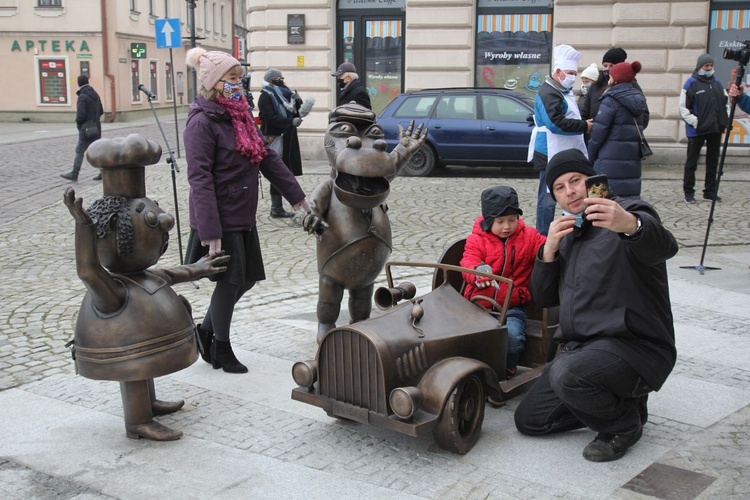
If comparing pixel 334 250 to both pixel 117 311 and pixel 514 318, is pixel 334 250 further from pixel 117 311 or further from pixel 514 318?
pixel 117 311

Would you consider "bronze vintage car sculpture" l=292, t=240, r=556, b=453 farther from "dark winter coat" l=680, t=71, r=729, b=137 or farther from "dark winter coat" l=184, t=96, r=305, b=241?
"dark winter coat" l=680, t=71, r=729, b=137

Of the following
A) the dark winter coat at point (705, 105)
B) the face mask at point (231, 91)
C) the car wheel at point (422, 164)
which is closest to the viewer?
the face mask at point (231, 91)

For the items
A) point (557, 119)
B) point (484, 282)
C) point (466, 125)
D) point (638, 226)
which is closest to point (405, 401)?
point (484, 282)

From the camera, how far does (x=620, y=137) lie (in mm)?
9289

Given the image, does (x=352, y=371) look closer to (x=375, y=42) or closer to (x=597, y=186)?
(x=597, y=186)

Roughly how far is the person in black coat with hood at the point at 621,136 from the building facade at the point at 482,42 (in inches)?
307

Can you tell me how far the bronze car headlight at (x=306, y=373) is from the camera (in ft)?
14.5

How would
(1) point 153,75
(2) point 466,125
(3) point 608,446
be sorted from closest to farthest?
1. (3) point 608,446
2. (2) point 466,125
3. (1) point 153,75

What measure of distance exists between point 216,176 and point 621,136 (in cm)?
Result: 536

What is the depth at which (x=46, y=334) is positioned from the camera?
6.46m

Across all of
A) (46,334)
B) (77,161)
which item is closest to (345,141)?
(46,334)

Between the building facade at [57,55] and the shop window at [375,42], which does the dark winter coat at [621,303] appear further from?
the building facade at [57,55]

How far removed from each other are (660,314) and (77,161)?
1312 centimetres

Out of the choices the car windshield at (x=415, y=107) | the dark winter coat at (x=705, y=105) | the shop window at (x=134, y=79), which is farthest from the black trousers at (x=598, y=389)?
the shop window at (x=134, y=79)
